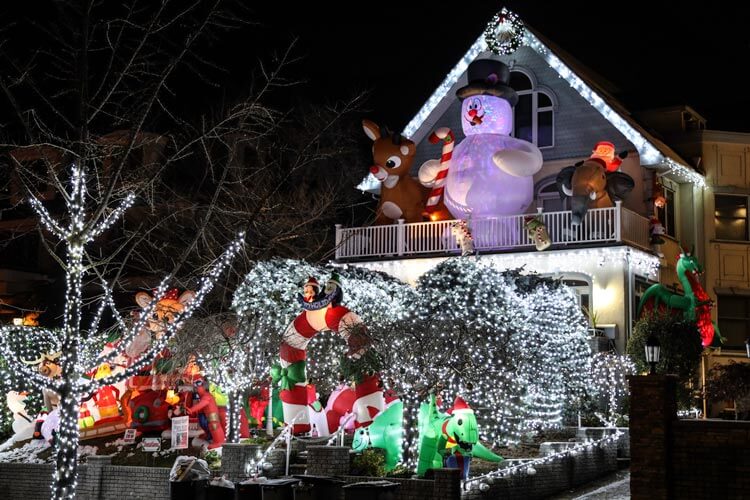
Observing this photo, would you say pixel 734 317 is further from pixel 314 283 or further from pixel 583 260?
pixel 314 283

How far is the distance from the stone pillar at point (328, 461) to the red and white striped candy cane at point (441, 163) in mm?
11677

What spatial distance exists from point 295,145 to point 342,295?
1562 centimetres

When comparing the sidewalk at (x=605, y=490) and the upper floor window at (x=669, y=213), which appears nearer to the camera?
the sidewalk at (x=605, y=490)

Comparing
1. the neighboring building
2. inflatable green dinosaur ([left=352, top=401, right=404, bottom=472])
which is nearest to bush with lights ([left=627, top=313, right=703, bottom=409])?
the neighboring building

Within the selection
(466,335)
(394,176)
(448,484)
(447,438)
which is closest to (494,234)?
(394,176)

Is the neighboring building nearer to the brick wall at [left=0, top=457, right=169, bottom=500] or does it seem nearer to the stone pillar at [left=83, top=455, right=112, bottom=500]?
the brick wall at [left=0, top=457, right=169, bottom=500]

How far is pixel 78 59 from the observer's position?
47.0 ft

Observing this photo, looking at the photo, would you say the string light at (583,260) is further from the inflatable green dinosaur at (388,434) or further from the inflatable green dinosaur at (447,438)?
the inflatable green dinosaur at (447,438)

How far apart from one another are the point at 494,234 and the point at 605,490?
10007 millimetres

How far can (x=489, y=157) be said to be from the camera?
25453mm

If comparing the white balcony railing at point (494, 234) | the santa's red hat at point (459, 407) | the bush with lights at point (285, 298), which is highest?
the white balcony railing at point (494, 234)

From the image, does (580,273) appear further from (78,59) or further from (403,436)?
(78,59)

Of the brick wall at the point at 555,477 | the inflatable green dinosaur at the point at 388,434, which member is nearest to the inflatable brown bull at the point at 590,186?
the brick wall at the point at 555,477

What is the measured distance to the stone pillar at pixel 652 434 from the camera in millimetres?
12188
